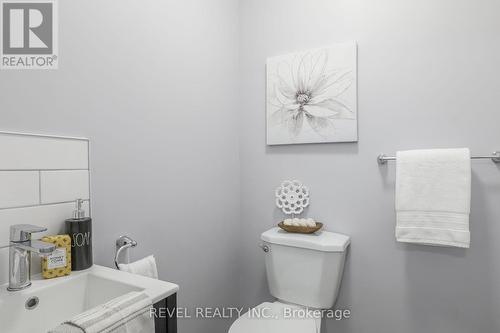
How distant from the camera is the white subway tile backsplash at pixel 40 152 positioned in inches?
31.5

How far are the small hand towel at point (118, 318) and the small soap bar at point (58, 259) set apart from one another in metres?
0.26

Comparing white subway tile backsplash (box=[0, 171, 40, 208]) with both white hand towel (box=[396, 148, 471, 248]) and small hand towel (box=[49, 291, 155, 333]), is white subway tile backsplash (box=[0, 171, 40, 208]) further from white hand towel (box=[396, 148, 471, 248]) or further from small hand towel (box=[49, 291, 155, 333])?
white hand towel (box=[396, 148, 471, 248])

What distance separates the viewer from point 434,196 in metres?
1.22

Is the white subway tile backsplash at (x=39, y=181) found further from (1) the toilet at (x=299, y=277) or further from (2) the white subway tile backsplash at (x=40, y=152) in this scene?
(1) the toilet at (x=299, y=277)

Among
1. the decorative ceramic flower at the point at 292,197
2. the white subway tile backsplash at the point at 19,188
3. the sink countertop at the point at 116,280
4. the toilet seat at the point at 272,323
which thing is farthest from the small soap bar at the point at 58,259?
the decorative ceramic flower at the point at 292,197

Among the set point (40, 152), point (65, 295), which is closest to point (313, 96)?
point (40, 152)

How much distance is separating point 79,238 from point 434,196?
1.30 meters

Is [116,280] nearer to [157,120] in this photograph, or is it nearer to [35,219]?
[35,219]

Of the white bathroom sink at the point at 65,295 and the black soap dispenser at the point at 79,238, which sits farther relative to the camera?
the black soap dispenser at the point at 79,238

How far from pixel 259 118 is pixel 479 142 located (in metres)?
1.03

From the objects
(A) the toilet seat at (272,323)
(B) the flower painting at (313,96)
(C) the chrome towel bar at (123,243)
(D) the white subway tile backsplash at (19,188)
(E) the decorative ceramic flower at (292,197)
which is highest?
(B) the flower painting at (313,96)

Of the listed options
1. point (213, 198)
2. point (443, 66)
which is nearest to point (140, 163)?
point (213, 198)

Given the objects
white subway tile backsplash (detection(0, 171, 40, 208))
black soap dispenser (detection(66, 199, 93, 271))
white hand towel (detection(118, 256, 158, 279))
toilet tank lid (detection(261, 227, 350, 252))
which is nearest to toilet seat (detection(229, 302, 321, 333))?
toilet tank lid (detection(261, 227, 350, 252))

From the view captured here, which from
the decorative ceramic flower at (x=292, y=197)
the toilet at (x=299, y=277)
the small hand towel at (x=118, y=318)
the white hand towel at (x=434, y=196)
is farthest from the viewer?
the decorative ceramic flower at (x=292, y=197)
